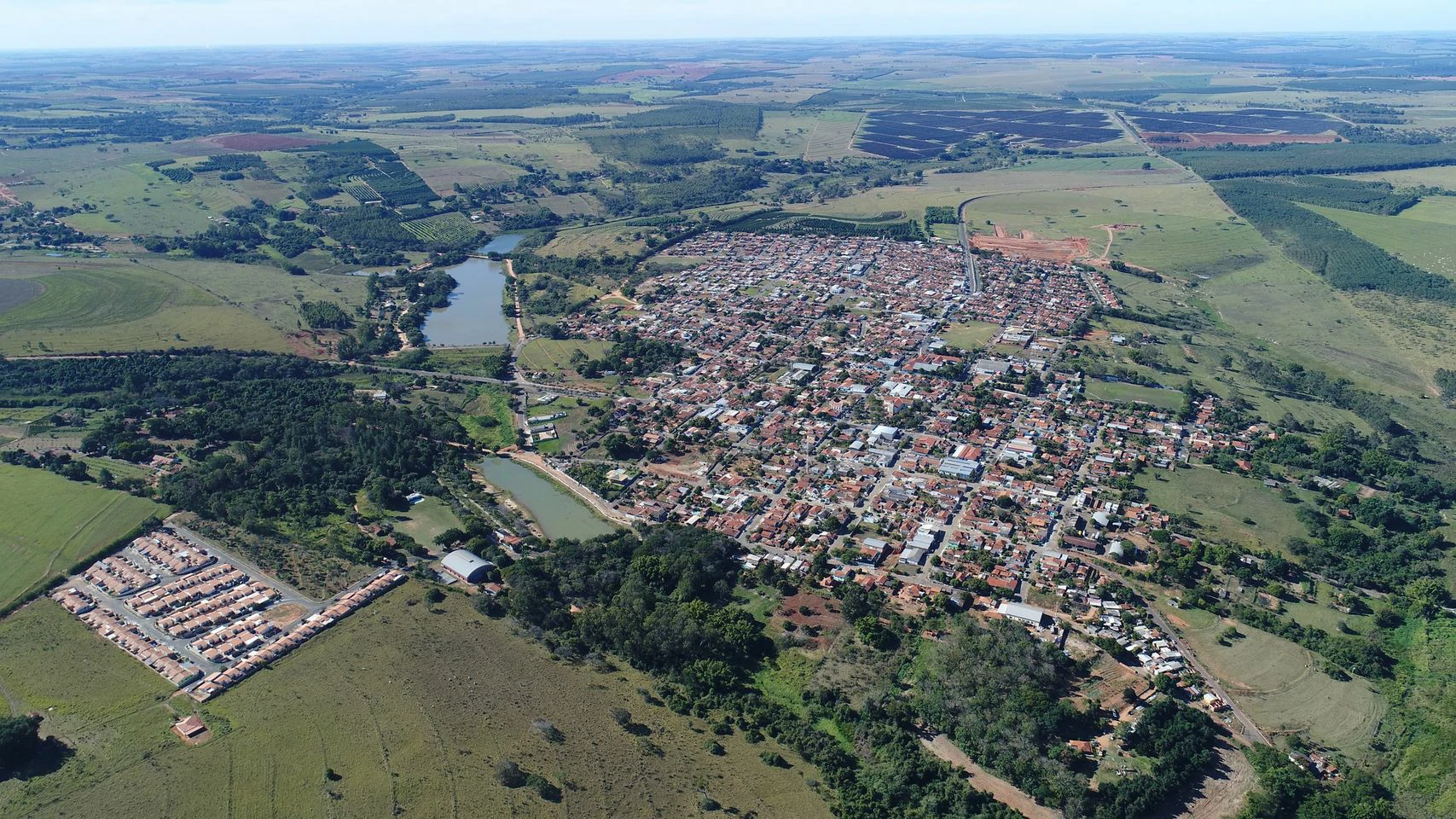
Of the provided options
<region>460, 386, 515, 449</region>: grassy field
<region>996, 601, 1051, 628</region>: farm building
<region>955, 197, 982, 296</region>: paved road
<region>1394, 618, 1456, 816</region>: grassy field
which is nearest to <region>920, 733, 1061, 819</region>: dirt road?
<region>996, 601, 1051, 628</region>: farm building

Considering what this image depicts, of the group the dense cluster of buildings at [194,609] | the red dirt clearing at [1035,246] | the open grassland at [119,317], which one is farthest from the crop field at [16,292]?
the red dirt clearing at [1035,246]

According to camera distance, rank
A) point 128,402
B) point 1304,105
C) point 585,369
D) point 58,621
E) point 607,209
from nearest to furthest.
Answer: point 58,621 → point 128,402 → point 585,369 → point 607,209 → point 1304,105

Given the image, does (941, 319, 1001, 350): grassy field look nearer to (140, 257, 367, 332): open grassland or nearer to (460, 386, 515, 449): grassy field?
(460, 386, 515, 449): grassy field

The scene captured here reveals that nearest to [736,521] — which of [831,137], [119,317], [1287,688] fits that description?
[1287,688]

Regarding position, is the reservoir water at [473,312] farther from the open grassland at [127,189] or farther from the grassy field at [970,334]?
the open grassland at [127,189]

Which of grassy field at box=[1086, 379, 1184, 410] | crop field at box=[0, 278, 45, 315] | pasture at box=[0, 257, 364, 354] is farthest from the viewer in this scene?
crop field at box=[0, 278, 45, 315]

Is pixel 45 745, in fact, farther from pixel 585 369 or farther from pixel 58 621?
pixel 585 369

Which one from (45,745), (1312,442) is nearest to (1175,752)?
(1312,442)
